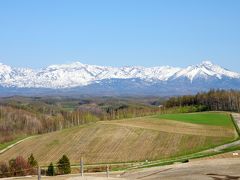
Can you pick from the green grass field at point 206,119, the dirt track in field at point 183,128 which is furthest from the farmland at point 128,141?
the green grass field at point 206,119

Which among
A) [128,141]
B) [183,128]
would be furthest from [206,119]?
[128,141]

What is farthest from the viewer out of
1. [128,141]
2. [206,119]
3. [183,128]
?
[206,119]

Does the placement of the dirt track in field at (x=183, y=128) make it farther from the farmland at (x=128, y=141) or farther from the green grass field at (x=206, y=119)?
the green grass field at (x=206, y=119)

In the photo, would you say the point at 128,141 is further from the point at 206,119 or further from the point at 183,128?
the point at 206,119

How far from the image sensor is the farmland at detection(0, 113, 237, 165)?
339 feet

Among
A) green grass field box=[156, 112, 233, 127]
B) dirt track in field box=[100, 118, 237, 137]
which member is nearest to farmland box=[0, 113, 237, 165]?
dirt track in field box=[100, 118, 237, 137]

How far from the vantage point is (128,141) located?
11712 cm

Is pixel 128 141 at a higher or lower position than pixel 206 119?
lower

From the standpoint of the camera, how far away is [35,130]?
19800 centimetres

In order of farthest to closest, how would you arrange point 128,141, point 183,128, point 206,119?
point 206,119 → point 183,128 → point 128,141

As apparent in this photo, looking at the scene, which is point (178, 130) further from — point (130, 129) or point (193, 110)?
point (193, 110)

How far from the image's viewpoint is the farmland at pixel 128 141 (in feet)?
339

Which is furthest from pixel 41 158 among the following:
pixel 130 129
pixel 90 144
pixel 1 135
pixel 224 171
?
pixel 1 135

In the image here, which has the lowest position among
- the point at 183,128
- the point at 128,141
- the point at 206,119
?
the point at 128,141
